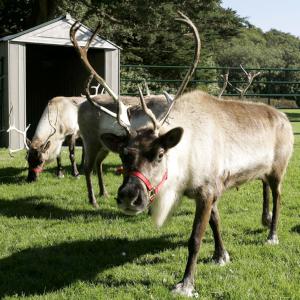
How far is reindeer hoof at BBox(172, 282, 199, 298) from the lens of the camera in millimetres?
3846

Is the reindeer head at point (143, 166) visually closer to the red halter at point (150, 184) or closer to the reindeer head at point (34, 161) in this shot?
the red halter at point (150, 184)

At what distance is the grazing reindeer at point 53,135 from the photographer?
8.33 m

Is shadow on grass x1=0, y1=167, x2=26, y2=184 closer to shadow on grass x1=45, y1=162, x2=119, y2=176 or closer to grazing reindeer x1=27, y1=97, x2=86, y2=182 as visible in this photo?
grazing reindeer x1=27, y1=97, x2=86, y2=182

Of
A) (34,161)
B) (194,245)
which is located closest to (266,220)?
(194,245)

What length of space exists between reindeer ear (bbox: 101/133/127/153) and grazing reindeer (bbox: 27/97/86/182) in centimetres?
442

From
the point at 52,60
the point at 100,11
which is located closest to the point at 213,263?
the point at 52,60

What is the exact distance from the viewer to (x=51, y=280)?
166 inches

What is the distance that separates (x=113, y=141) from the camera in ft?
13.4

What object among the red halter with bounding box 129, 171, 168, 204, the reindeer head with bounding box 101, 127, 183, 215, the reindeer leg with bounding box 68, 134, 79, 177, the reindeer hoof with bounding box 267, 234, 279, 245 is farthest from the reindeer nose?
the reindeer leg with bounding box 68, 134, 79, 177

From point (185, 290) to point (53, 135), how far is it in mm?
5474

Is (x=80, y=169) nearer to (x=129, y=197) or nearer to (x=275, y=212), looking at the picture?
(x=275, y=212)

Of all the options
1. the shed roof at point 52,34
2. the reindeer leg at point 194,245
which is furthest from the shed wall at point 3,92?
the reindeer leg at point 194,245

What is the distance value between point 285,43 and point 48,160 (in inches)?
4112

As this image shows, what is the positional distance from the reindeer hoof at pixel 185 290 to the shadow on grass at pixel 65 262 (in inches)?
12.1
